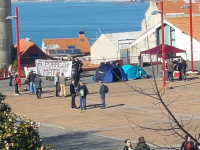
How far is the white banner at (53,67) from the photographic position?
36.2 meters

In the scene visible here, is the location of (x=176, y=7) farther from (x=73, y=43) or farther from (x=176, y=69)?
(x=176, y=69)

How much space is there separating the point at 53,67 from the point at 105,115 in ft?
39.2

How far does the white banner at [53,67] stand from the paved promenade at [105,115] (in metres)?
1.84

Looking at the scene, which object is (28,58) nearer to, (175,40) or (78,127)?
(175,40)

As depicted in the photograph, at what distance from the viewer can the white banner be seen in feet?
119

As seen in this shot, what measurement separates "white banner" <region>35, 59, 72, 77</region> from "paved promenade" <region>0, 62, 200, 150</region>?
1839 millimetres

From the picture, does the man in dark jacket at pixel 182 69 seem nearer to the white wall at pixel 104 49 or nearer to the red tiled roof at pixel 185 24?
the red tiled roof at pixel 185 24

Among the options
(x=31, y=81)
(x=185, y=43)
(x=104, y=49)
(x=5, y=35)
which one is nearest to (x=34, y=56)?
(x=5, y=35)

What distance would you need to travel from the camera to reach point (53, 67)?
36875 millimetres

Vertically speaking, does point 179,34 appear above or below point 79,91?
above

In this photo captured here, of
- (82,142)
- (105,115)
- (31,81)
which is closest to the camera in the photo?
(82,142)

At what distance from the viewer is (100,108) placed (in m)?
27.1

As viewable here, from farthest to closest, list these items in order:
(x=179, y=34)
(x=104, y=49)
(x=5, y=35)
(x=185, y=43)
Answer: (x=104, y=49) → (x=179, y=34) → (x=185, y=43) → (x=5, y=35)

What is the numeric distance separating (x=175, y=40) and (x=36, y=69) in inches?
554
